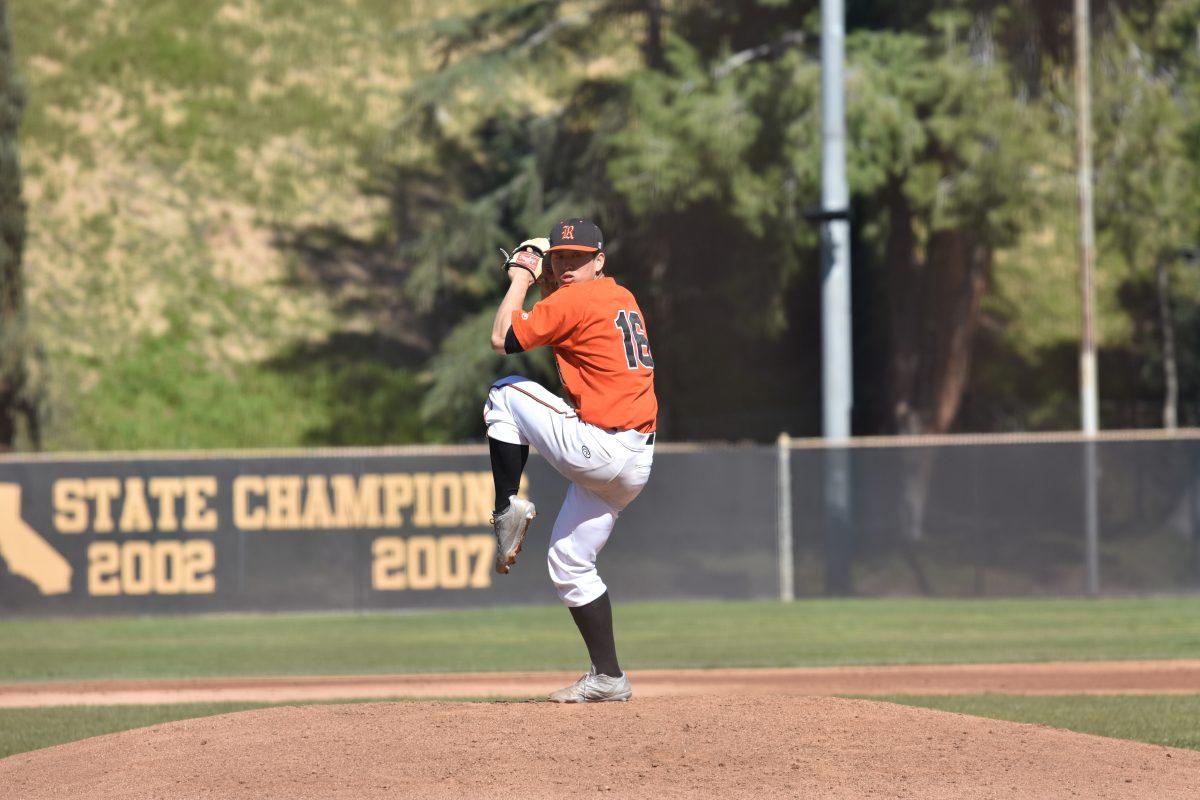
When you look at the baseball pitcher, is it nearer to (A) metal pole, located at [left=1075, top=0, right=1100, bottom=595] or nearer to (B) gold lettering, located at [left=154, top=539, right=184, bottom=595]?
(B) gold lettering, located at [left=154, top=539, right=184, bottom=595]

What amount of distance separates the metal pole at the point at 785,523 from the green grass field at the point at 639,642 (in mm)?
485

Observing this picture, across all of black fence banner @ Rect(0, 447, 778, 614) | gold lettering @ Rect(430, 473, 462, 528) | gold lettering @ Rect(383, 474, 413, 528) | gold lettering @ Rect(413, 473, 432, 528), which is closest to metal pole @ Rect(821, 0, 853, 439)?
black fence banner @ Rect(0, 447, 778, 614)

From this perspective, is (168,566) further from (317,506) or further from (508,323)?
(508,323)

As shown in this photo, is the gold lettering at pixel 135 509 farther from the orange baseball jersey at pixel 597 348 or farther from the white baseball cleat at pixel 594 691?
the orange baseball jersey at pixel 597 348

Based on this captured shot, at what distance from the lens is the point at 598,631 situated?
7242 mm

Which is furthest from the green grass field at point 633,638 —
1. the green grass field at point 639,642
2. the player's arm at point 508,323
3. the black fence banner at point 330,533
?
the player's arm at point 508,323

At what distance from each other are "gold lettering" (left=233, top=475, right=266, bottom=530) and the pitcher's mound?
10889 millimetres

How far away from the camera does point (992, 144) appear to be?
77.4ft

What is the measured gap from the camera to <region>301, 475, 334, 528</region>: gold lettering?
58.4 feet

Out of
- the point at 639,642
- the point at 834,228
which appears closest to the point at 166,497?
the point at 639,642

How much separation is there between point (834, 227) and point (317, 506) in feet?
Answer: 24.6

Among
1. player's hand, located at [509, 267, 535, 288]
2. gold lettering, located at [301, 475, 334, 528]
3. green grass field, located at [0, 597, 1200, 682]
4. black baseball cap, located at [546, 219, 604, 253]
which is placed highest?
black baseball cap, located at [546, 219, 604, 253]

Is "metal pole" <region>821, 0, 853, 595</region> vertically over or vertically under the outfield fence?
over

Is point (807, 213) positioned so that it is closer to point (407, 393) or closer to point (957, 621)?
point (957, 621)
